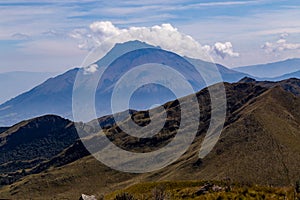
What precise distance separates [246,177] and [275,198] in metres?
160

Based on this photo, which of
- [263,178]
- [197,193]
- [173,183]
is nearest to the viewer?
[197,193]

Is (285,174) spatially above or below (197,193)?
below

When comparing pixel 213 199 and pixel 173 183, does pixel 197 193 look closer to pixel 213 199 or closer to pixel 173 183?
pixel 213 199

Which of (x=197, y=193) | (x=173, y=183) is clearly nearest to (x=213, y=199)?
(x=197, y=193)

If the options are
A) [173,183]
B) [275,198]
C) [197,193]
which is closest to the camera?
[275,198]

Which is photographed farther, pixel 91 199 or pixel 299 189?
pixel 91 199

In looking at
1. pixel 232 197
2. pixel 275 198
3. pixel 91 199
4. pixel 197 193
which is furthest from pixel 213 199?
pixel 91 199

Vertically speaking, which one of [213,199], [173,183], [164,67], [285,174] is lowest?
[285,174]

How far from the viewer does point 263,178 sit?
197250mm

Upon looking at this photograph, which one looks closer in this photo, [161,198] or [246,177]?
[161,198]

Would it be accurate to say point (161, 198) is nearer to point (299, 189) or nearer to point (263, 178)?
point (299, 189)

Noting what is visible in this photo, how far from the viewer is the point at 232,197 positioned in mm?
46531

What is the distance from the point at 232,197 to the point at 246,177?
158 m

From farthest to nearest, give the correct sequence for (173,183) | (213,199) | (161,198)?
(173,183)
(161,198)
(213,199)
